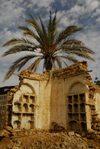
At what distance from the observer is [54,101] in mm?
11562

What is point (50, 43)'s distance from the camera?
12266mm

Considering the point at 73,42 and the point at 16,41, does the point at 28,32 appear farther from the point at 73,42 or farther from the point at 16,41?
the point at 73,42

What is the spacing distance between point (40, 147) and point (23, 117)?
3.36 meters

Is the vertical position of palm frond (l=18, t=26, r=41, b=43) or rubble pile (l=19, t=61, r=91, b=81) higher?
palm frond (l=18, t=26, r=41, b=43)

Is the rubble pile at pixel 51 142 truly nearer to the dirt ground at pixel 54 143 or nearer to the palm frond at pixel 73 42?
the dirt ground at pixel 54 143

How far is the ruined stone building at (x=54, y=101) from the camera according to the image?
Answer: 33.0 ft

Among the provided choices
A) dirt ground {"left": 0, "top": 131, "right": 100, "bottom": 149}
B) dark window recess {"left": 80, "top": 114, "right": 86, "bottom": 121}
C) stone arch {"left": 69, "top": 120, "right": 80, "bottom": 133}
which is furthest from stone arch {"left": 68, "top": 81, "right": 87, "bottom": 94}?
dirt ground {"left": 0, "top": 131, "right": 100, "bottom": 149}

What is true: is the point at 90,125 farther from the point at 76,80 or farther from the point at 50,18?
the point at 50,18

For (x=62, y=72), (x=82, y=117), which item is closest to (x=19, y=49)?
(x=62, y=72)

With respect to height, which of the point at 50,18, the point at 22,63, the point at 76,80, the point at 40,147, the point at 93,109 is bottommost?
A: the point at 40,147

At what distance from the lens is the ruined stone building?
10.0m

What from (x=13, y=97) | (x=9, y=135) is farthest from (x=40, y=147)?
(x=13, y=97)

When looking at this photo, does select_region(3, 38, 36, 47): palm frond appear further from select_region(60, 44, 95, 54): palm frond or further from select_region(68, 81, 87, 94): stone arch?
select_region(68, 81, 87, 94): stone arch

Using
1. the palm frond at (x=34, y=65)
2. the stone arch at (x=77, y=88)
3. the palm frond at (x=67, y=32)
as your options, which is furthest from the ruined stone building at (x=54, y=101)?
the palm frond at (x=67, y=32)
